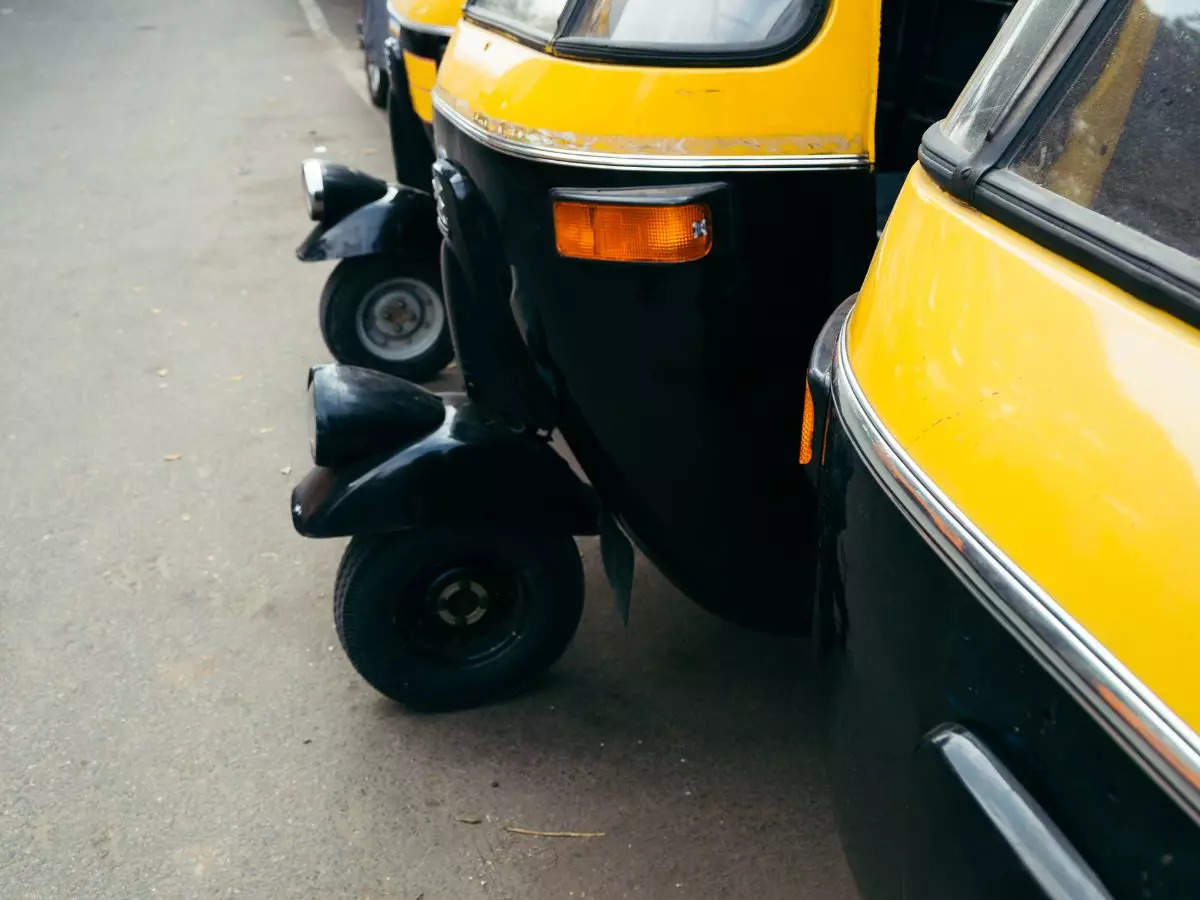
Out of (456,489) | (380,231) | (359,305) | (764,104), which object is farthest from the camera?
(359,305)

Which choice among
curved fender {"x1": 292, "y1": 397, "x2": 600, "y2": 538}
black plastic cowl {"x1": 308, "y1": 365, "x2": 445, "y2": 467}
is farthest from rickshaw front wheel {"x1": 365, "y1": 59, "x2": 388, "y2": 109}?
curved fender {"x1": 292, "y1": 397, "x2": 600, "y2": 538}

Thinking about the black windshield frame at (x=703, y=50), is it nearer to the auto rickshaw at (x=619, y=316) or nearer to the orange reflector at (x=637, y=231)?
the auto rickshaw at (x=619, y=316)

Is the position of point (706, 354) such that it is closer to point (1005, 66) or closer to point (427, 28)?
point (1005, 66)

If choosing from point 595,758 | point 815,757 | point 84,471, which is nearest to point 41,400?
point 84,471

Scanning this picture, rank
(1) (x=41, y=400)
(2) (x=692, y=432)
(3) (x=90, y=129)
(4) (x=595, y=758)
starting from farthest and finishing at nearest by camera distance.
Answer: (3) (x=90, y=129) < (1) (x=41, y=400) < (4) (x=595, y=758) < (2) (x=692, y=432)

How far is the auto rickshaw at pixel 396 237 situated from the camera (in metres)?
4.51

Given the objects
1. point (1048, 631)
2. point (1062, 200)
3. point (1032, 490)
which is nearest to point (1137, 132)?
point (1062, 200)

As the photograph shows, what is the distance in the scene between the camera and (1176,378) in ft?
3.33

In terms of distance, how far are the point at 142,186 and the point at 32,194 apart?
64cm

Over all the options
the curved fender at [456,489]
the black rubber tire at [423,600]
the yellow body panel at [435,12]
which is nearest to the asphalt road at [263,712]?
the black rubber tire at [423,600]

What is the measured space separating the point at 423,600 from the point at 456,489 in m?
0.33

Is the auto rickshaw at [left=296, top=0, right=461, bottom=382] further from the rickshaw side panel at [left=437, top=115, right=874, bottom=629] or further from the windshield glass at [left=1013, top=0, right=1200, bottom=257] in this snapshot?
the windshield glass at [left=1013, top=0, right=1200, bottom=257]

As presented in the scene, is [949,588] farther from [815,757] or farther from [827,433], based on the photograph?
[815,757]

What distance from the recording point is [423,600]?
2.94 meters
